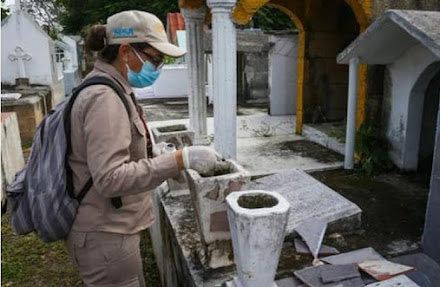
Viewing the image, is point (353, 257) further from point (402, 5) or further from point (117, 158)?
point (402, 5)

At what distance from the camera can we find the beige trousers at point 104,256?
2.05 metres

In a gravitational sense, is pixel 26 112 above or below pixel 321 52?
below

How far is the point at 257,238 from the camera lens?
216 cm

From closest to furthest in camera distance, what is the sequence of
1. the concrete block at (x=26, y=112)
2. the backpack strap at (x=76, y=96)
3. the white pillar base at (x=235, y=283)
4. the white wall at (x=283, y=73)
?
the backpack strap at (x=76, y=96) < the white pillar base at (x=235, y=283) < the concrete block at (x=26, y=112) < the white wall at (x=283, y=73)

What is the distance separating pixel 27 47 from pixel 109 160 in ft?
35.5

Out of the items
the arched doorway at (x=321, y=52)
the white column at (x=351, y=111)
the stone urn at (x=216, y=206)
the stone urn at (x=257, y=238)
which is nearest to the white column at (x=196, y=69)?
the arched doorway at (x=321, y=52)

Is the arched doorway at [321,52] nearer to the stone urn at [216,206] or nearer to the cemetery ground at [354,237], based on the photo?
the cemetery ground at [354,237]

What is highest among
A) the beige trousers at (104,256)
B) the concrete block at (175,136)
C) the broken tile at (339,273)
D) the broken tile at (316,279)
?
the concrete block at (175,136)

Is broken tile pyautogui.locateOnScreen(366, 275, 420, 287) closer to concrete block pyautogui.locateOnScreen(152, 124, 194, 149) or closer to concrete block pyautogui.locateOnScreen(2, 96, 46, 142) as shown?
concrete block pyautogui.locateOnScreen(152, 124, 194, 149)

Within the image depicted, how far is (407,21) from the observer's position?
3578 millimetres

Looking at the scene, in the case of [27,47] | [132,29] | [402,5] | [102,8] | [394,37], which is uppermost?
[102,8]

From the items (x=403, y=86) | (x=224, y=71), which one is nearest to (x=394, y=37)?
(x=403, y=86)

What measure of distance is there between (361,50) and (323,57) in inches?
119

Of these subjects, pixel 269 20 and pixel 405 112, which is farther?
pixel 269 20
